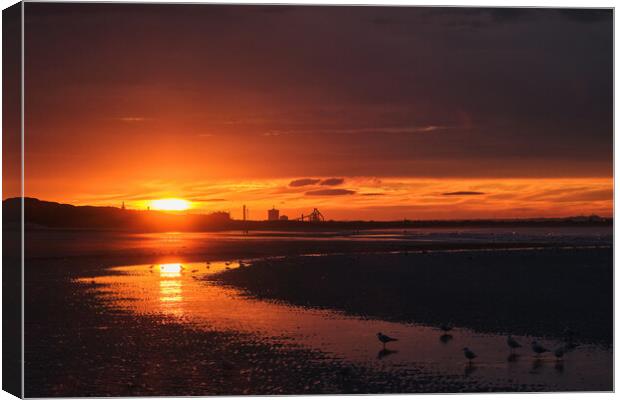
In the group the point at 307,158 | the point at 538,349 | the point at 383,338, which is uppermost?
the point at 307,158

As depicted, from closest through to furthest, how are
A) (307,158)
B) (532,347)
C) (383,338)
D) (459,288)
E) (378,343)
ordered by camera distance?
(532,347), (383,338), (378,343), (307,158), (459,288)

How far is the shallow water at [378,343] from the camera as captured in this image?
12562 millimetres

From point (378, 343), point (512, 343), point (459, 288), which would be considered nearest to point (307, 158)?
point (378, 343)

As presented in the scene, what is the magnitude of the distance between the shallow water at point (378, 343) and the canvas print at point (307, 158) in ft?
0.18

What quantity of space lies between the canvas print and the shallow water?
2.2 inches

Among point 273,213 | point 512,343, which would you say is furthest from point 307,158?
point 512,343

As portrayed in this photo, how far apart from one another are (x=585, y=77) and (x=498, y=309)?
4.95 metres

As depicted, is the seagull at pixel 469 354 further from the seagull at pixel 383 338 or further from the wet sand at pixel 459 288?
the wet sand at pixel 459 288

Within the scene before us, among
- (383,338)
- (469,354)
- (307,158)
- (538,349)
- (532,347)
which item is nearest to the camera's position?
(469,354)

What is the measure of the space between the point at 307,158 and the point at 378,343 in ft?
12.1

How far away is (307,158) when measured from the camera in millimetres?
16188

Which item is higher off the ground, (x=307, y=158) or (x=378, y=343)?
(x=307, y=158)

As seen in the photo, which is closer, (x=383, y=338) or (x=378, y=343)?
(x=383, y=338)

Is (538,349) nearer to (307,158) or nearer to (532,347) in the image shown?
(532,347)
